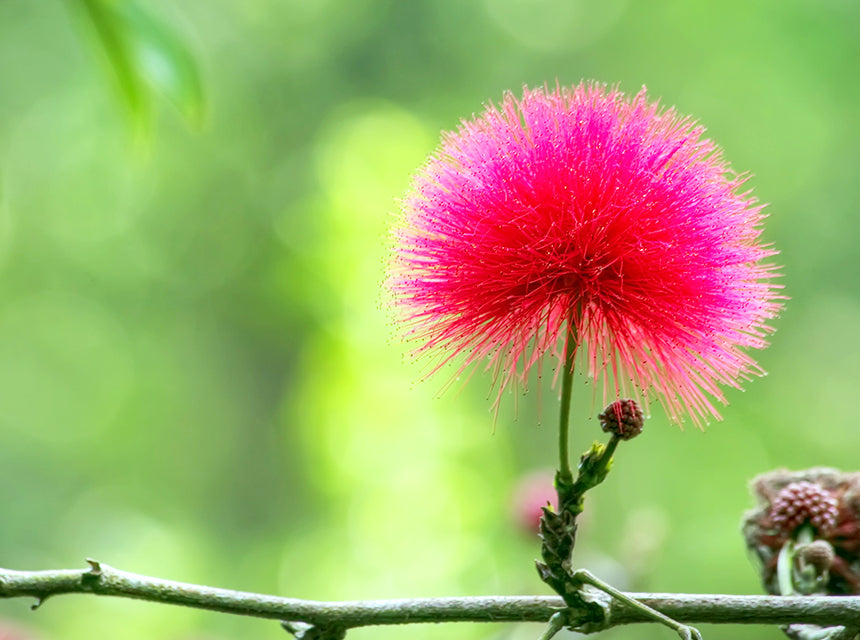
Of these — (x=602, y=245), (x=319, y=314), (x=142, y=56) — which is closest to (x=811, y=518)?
(x=602, y=245)

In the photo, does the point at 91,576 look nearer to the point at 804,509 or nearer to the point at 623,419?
the point at 623,419

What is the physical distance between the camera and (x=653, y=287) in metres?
1.46

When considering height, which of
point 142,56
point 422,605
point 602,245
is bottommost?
point 422,605

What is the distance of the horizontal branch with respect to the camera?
135 cm

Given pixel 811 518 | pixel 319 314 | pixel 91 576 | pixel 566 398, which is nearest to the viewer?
pixel 566 398

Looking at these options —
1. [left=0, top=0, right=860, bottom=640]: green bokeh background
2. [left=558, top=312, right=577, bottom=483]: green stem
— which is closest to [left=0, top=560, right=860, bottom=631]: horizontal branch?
[left=558, top=312, right=577, bottom=483]: green stem

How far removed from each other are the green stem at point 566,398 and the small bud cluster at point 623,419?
0.20 ft

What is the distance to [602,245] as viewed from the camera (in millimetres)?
1460

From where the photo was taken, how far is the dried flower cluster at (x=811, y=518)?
1.64m

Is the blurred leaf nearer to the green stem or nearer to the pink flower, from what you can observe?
the pink flower

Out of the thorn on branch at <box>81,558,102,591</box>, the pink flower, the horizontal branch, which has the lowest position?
the horizontal branch

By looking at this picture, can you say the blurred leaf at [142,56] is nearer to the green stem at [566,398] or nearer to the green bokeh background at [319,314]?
the green stem at [566,398]

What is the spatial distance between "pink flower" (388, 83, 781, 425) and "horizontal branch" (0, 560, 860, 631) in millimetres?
270

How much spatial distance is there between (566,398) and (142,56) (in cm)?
90
